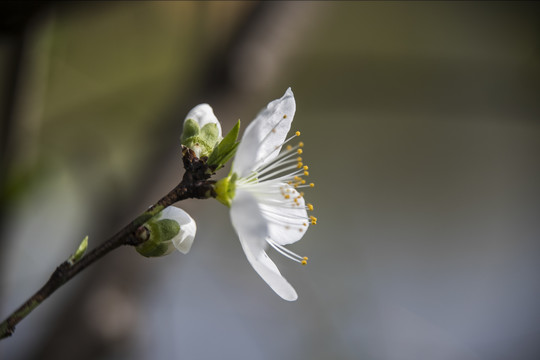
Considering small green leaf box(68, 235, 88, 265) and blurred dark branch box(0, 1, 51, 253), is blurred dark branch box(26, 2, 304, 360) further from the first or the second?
small green leaf box(68, 235, 88, 265)

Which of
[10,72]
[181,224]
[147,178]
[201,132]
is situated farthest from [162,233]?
[147,178]

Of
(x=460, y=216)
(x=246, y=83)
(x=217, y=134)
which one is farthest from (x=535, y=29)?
(x=217, y=134)

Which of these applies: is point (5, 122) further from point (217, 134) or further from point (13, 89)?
point (217, 134)

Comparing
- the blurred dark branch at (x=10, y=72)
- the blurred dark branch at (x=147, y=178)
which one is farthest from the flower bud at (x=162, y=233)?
the blurred dark branch at (x=147, y=178)

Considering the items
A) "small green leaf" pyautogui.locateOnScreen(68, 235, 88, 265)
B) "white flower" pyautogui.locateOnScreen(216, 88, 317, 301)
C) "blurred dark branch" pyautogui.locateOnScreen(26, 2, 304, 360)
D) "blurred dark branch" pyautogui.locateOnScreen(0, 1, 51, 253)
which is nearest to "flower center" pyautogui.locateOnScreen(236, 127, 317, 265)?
"white flower" pyautogui.locateOnScreen(216, 88, 317, 301)

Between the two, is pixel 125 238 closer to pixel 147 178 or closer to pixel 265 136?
pixel 265 136

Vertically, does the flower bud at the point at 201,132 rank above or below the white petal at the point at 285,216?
above

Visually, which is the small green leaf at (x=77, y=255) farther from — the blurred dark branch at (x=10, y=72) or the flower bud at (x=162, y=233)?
the blurred dark branch at (x=10, y=72)
